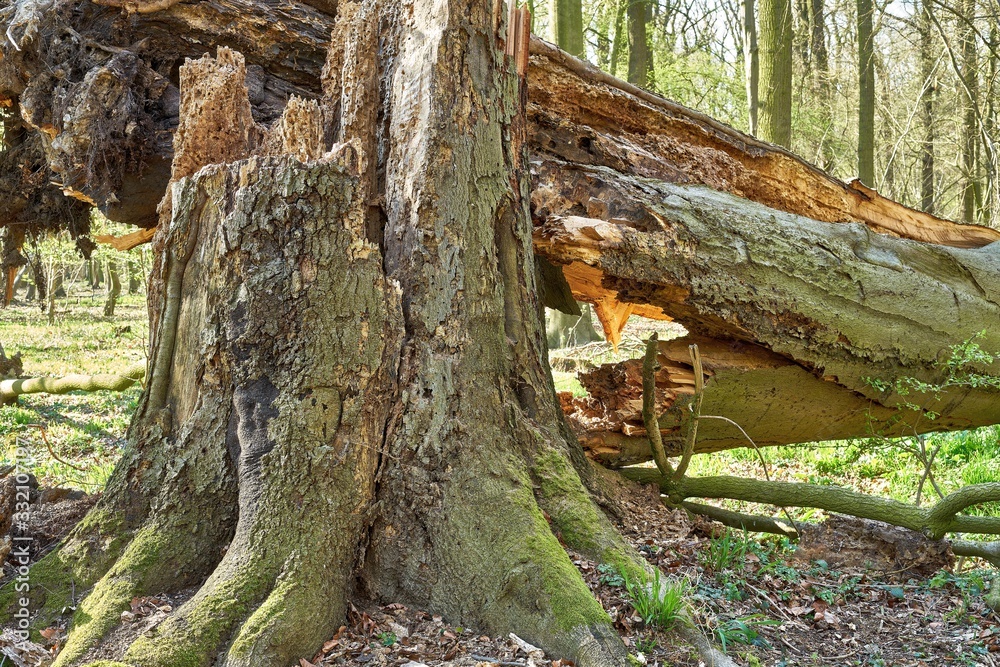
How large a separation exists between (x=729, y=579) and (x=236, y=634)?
2181mm

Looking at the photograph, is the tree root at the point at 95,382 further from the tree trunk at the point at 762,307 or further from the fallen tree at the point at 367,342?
the tree trunk at the point at 762,307

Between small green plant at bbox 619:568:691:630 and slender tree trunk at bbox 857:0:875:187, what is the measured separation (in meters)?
10.0

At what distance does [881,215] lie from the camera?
564cm

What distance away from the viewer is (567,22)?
10742 mm

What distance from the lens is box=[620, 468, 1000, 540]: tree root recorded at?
148 inches

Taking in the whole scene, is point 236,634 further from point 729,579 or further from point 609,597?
point 729,579

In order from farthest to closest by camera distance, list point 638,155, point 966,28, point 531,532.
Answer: point 966,28, point 638,155, point 531,532

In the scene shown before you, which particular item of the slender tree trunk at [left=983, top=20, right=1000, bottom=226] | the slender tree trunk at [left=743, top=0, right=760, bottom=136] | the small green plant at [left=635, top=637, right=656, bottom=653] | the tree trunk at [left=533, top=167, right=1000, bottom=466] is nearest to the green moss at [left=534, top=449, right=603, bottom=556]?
the small green plant at [left=635, top=637, right=656, bottom=653]

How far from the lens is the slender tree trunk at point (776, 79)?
9219mm

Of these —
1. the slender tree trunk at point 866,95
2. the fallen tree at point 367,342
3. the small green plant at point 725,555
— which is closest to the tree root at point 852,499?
the small green plant at point 725,555

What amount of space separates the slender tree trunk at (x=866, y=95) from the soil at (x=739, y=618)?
8895 mm

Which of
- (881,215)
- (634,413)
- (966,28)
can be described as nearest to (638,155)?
(634,413)

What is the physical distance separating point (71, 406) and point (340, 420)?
737 centimetres

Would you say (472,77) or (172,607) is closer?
(172,607)
